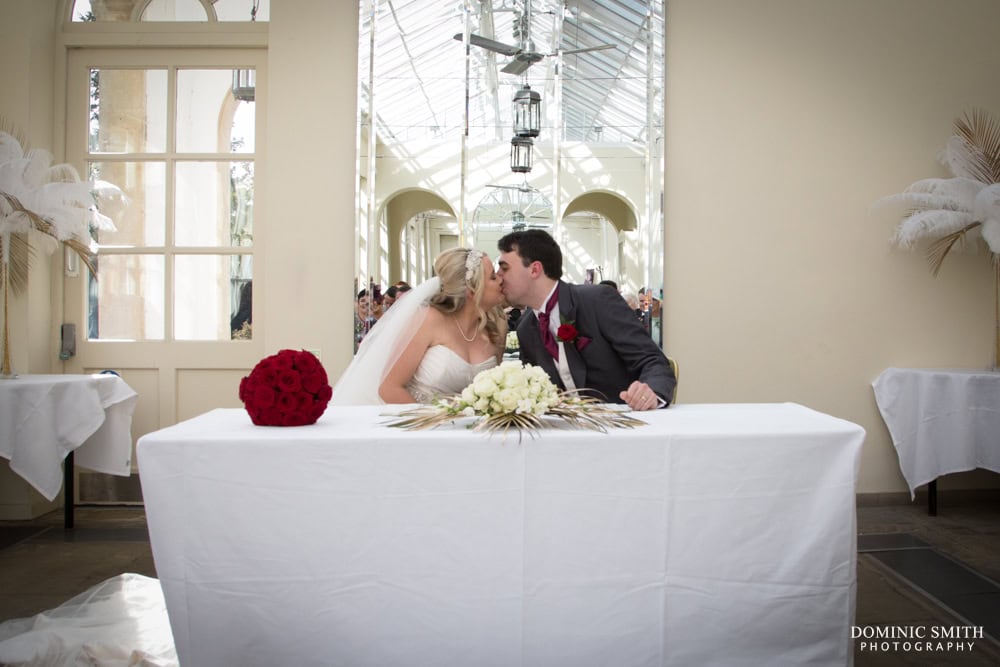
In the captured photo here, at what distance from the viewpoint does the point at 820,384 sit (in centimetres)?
476

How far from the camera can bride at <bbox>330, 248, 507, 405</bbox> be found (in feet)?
11.0

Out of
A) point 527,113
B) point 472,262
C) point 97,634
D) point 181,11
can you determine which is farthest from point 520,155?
point 97,634

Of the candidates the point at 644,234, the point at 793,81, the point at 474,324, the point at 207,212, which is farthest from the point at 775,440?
the point at 207,212

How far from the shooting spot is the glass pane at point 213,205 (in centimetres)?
498

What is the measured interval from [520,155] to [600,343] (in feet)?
6.07

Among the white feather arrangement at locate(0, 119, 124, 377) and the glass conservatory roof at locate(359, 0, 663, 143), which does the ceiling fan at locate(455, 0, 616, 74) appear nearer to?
the glass conservatory roof at locate(359, 0, 663, 143)

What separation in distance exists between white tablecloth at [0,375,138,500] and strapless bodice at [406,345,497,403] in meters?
1.99

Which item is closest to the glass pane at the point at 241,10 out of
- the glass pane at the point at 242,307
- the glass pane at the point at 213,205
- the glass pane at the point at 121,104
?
the glass pane at the point at 121,104

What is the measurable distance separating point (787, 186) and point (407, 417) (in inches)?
133

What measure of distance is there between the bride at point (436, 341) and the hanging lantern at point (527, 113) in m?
1.28

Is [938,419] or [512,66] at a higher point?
[512,66]

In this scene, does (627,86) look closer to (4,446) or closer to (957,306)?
(957,306)

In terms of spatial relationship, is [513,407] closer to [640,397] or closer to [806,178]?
[640,397]

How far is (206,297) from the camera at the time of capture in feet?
16.3
